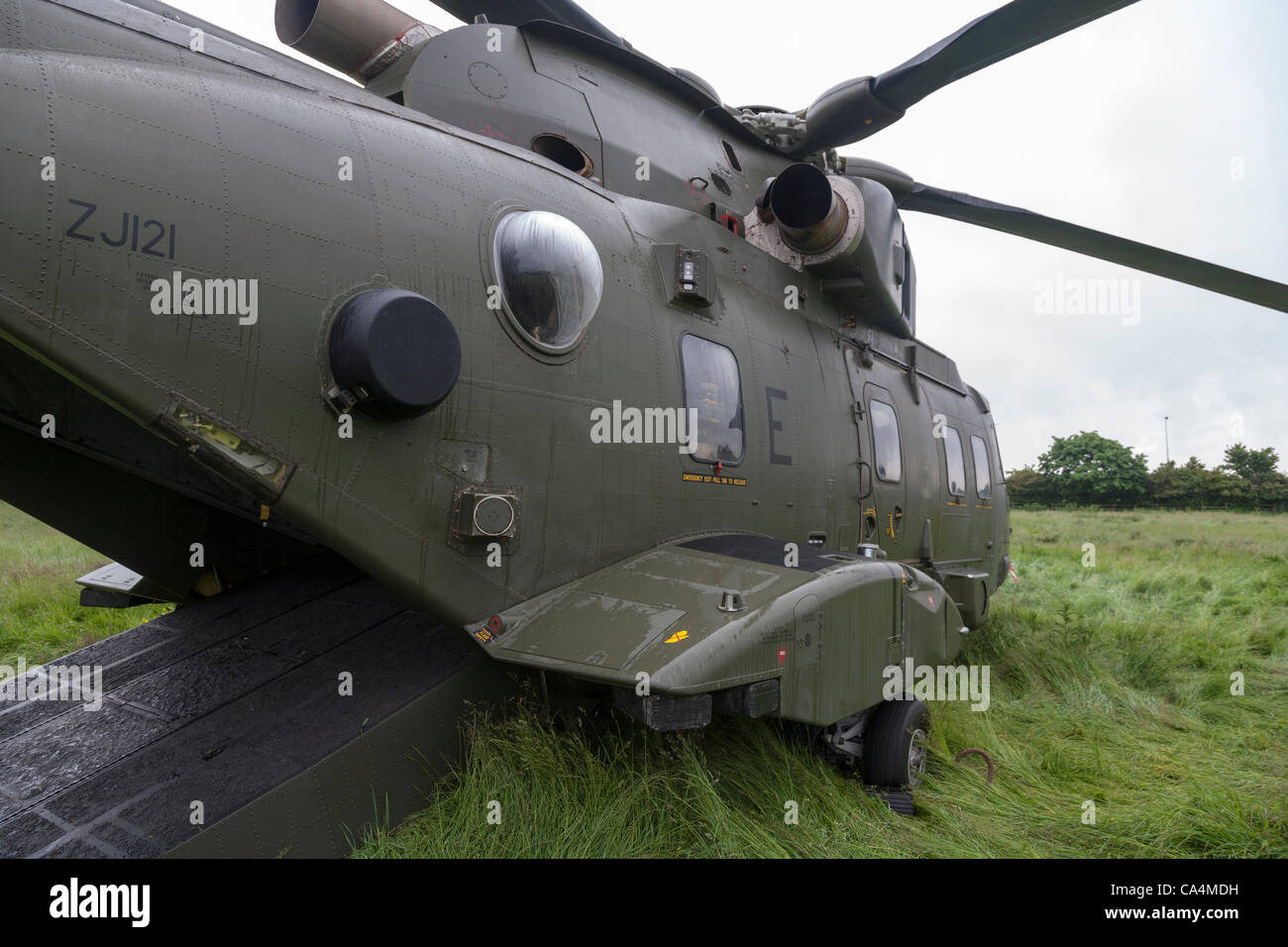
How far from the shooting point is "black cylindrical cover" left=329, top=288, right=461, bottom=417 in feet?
9.08

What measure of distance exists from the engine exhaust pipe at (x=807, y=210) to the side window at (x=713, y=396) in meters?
1.42

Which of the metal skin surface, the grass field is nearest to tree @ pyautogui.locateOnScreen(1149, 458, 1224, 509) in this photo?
the grass field

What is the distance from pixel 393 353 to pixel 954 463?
253 inches

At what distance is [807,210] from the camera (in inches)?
216

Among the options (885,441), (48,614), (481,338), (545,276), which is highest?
(545,276)

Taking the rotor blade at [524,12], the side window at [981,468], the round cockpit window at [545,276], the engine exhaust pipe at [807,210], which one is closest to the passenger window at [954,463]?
the side window at [981,468]

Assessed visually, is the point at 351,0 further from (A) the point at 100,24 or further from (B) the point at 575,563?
(B) the point at 575,563

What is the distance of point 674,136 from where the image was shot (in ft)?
17.9

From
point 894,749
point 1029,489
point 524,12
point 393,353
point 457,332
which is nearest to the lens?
point 393,353

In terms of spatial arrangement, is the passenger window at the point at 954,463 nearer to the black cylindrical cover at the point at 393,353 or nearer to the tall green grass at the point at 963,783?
the tall green grass at the point at 963,783

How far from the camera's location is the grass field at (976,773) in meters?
3.16

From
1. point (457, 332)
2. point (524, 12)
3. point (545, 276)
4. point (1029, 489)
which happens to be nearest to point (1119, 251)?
point (524, 12)

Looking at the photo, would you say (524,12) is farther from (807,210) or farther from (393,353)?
(393,353)
